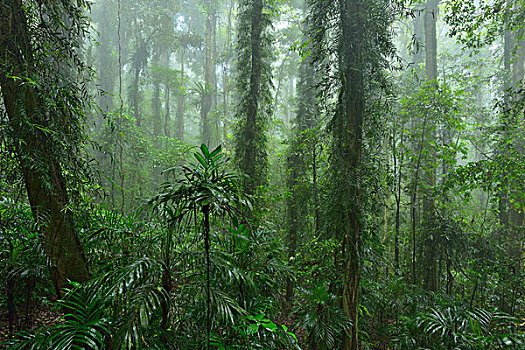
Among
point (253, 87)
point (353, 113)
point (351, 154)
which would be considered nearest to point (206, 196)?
point (351, 154)

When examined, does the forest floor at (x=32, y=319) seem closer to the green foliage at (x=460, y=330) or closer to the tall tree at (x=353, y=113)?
the tall tree at (x=353, y=113)

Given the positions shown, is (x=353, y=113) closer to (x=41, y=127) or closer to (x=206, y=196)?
(x=206, y=196)

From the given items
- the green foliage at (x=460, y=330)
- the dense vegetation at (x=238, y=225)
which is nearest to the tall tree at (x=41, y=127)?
the dense vegetation at (x=238, y=225)

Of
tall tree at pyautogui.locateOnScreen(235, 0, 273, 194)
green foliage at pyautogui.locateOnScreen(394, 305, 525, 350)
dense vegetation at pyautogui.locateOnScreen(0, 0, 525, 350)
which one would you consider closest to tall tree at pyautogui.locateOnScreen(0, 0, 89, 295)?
dense vegetation at pyautogui.locateOnScreen(0, 0, 525, 350)

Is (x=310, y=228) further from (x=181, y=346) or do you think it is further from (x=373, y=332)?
(x=181, y=346)

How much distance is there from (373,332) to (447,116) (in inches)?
179

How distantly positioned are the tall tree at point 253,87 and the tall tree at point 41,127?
3.43m

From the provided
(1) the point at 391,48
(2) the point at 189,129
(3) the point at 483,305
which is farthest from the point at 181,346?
(2) the point at 189,129

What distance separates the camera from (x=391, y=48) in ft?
11.2

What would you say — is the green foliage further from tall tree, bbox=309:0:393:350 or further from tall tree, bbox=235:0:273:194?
tall tree, bbox=235:0:273:194

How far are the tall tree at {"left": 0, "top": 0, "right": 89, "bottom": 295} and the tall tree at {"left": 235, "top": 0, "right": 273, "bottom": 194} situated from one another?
343cm

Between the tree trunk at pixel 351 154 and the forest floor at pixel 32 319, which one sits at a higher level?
the tree trunk at pixel 351 154

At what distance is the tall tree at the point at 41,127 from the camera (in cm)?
237

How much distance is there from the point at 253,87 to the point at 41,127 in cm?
418
